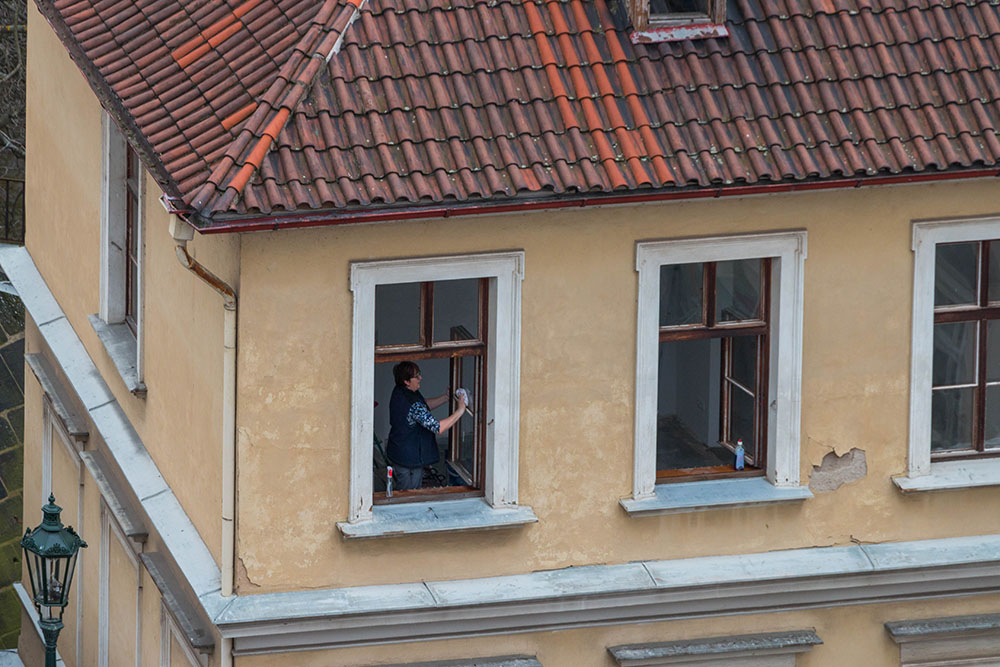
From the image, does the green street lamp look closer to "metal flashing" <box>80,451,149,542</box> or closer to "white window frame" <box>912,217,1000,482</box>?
"metal flashing" <box>80,451,149,542</box>

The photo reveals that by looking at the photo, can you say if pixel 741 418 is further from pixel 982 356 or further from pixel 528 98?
pixel 528 98

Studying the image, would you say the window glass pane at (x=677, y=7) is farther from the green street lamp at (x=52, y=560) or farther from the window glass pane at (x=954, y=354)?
the green street lamp at (x=52, y=560)

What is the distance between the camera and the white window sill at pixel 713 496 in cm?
1822

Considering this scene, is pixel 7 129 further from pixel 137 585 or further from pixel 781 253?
pixel 781 253

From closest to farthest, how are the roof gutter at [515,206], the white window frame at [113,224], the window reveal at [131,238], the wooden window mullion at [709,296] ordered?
the roof gutter at [515,206]
the wooden window mullion at [709,296]
the window reveal at [131,238]
the white window frame at [113,224]

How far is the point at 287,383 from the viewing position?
17156 mm

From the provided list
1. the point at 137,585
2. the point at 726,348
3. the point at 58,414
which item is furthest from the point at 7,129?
the point at 726,348

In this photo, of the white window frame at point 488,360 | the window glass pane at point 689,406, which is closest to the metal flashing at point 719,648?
the window glass pane at point 689,406

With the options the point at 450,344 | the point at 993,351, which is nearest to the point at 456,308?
the point at 450,344

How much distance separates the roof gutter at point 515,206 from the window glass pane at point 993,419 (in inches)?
85.9

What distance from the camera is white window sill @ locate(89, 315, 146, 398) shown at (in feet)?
64.7

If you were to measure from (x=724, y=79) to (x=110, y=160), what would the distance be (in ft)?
18.7

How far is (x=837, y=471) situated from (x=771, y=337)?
3.86 feet

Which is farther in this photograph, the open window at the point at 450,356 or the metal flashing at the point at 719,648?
the metal flashing at the point at 719,648
